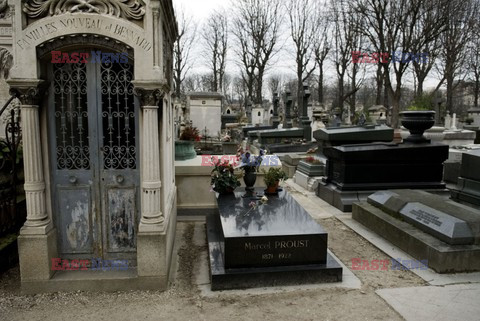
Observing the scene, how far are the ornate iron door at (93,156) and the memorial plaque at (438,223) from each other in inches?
164

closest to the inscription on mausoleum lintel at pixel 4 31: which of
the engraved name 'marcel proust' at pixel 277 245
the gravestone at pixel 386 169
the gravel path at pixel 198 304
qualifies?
the gravel path at pixel 198 304

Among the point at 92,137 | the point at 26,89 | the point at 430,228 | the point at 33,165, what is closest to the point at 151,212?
the point at 92,137

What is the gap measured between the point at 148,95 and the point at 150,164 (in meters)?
0.83

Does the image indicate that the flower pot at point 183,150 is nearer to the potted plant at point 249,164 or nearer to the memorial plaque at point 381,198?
the potted plant at point 249,164

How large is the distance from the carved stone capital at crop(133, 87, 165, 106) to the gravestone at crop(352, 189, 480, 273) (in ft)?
13.4

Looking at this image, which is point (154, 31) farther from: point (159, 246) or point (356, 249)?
point (356, 249)

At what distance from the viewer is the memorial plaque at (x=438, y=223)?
4.70m

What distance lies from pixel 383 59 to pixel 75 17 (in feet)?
73.8

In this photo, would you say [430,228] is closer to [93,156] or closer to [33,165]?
[93,156]

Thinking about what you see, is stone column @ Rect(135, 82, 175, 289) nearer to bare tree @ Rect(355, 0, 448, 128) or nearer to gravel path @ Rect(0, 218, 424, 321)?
gravel path @ Rect(0, 218, 424, 321)

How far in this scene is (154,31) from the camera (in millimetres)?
4090

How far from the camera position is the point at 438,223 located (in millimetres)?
4996

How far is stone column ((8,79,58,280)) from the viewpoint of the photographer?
4.14m

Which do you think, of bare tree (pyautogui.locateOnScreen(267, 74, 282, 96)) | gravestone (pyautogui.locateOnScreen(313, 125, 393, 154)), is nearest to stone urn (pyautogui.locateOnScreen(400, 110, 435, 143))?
gravestone (pyautogui.locateOnScreen(313, 125, 393, 154))
